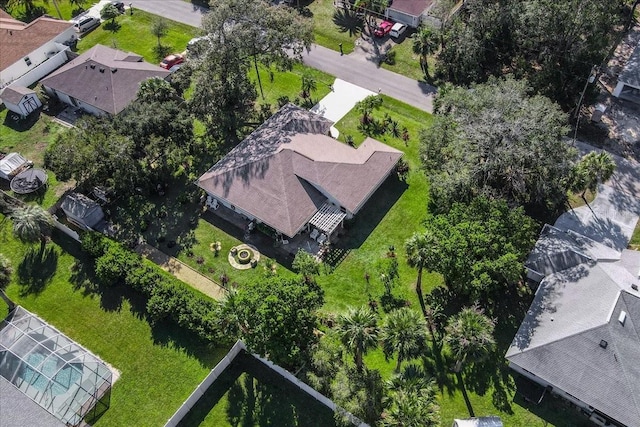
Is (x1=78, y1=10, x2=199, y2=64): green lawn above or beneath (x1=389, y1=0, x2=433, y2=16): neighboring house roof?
beneath

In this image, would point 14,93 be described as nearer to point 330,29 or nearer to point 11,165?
point 11,165

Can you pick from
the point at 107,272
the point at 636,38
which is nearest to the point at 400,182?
the point at 107,272

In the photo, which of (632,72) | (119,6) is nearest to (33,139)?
(119,6)

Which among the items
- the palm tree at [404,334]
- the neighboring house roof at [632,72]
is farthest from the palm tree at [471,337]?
the neighboring house roof at [632,72]

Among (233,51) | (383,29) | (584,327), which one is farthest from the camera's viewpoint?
(383,29)

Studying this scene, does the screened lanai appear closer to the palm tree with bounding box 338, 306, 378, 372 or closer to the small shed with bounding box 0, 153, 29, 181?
the palm tree with bounding box 338, 306, 378, 372

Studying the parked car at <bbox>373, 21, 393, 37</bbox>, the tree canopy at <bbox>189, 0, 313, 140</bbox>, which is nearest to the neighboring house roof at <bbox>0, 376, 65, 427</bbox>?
the tree canopy at <bbox>189, 0, 313, 140</bbox>
